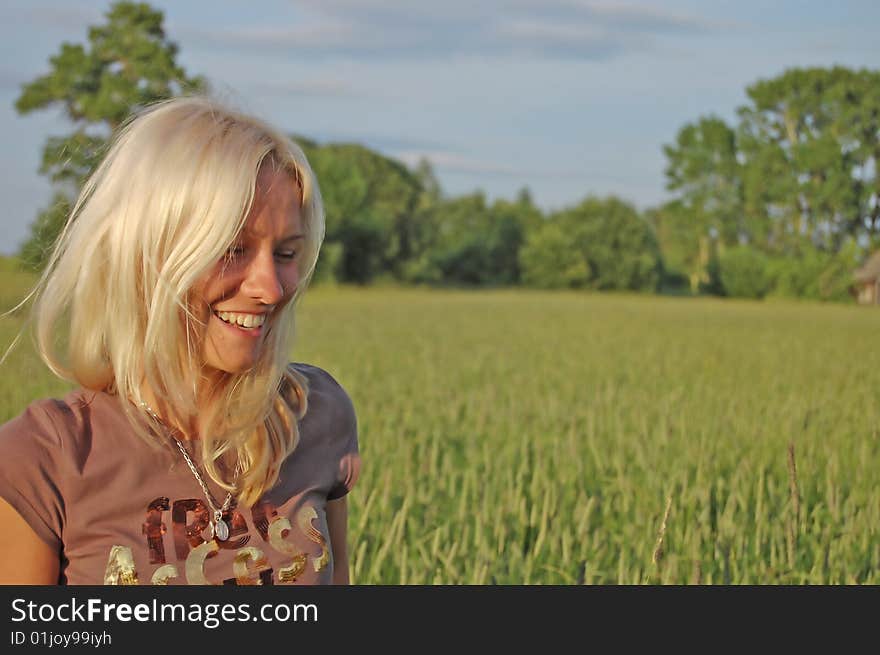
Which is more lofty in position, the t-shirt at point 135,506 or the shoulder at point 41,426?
the shoulder at point 41,426

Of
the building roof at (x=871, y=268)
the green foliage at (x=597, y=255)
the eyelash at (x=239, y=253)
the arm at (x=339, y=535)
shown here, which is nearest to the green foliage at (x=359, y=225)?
the green foliage at (x=597, y=255)

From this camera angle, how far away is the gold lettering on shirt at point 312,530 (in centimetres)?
159

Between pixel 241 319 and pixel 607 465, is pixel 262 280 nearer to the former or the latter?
pixel 241 319

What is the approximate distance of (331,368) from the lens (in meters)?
9.12

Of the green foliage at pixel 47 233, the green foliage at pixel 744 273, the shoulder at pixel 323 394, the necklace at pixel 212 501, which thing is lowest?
the necklace at pixel 212 501

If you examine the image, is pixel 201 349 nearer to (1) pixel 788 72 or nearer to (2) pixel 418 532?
(2) pixel 418 532

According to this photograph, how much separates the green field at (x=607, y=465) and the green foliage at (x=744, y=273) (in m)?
23.4

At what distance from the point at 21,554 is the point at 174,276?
1.46 ft

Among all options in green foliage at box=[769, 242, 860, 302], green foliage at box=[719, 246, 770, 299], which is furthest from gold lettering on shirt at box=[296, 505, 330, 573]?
green foliage at box=[719, 246, 770, 299]

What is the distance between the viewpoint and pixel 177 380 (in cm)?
150

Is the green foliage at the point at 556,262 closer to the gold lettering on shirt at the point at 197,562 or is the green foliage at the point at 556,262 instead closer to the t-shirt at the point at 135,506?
the t-shirt at the point at 135,506

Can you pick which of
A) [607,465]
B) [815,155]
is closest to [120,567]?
[607,465]

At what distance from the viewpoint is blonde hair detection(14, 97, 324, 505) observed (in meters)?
1.39

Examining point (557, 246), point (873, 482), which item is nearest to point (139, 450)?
point (873, 482)
